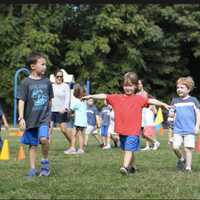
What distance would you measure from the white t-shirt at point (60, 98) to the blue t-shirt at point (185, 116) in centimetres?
442

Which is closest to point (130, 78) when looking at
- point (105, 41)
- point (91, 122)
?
point (91, 122)

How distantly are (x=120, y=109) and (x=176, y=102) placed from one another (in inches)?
46.1

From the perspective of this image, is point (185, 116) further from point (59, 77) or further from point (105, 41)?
point (105, 41)

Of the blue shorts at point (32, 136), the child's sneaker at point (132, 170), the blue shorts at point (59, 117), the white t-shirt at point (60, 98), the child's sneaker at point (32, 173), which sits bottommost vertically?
the child's sneaker at point (132, 170)

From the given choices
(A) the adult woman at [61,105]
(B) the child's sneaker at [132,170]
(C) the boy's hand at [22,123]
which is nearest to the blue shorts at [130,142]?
(B) the child's sneaker at [132,170]

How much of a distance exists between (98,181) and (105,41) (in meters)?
32.6

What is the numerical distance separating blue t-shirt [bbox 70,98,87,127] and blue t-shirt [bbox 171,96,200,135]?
4422 mm

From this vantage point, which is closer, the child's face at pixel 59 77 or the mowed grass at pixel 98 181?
the mowed grass at pixel 98 181

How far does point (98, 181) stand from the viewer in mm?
7867

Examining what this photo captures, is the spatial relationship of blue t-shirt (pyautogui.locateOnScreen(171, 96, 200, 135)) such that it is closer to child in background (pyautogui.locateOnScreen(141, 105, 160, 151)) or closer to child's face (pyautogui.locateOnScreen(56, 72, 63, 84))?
child's face (pyautogui.locateOnScreen(56, 72, 63, 84))

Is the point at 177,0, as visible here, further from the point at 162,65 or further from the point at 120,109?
the point at 162,65

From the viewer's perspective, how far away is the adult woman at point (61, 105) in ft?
44.9

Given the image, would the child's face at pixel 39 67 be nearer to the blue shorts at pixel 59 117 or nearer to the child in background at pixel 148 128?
the blue shorts at pixel 59 117

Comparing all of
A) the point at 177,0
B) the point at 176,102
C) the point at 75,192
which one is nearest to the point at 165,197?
the point at 75,192
